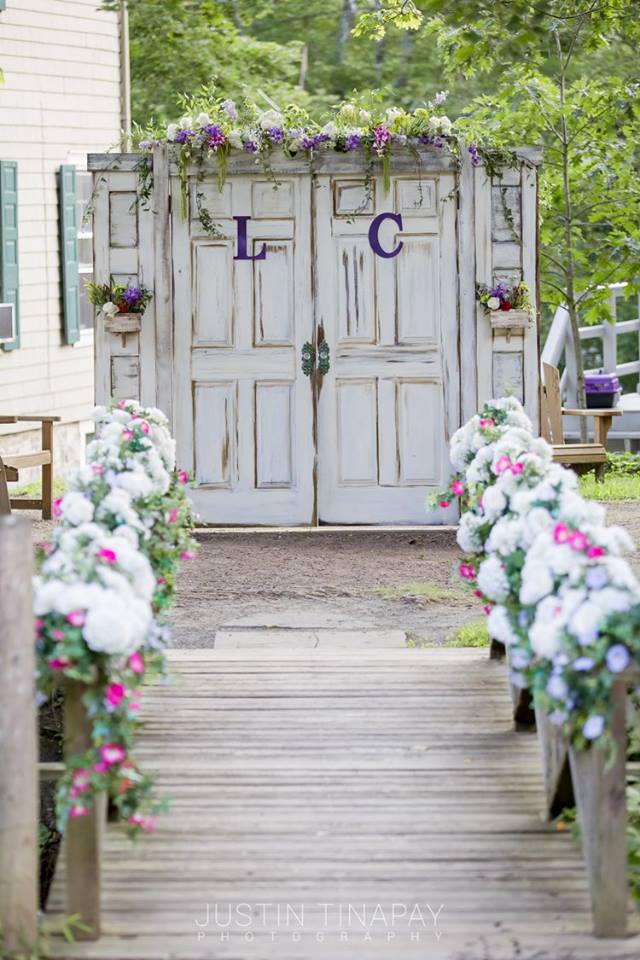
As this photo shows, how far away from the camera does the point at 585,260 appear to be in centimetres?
1380

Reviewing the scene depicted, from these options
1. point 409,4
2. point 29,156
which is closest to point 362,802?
point 409,4

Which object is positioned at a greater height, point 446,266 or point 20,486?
point 446,266

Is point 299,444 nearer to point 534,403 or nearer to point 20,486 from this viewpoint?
point 534,403

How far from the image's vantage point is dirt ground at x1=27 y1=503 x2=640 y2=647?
776 cm

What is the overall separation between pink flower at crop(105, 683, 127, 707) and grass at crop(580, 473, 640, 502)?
25.6 feet

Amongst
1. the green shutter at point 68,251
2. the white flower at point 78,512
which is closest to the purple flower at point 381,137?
the white flower at point 78,512

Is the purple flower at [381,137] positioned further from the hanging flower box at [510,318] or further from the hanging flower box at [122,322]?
the hanging flower box at [122,322]

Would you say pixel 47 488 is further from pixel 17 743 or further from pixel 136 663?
pixel 17 743

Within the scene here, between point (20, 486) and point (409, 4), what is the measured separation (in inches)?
225

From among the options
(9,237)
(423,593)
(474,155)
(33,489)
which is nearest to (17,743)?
(423,593)

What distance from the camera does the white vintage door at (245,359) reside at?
10.0 m

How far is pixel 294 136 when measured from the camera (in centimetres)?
979

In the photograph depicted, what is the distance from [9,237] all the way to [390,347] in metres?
4.84

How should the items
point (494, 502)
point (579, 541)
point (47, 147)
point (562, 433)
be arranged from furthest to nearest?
point (47, 147) → point (562, 433) → point (494, 502) → point (579, 541)
